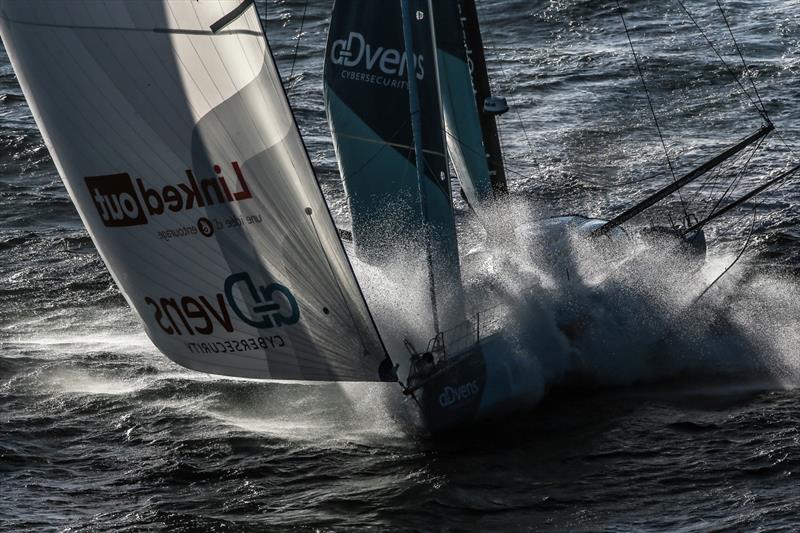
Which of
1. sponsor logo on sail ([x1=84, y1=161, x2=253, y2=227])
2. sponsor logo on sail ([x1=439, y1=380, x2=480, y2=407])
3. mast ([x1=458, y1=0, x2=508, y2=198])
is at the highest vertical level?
sponsor logo on sail ([x1=84, y1=161, x2=253, y2=227])

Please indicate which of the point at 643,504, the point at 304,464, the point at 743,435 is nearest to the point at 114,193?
the point at 304,464

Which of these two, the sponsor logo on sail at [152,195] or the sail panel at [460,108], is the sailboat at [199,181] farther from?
the sail panel at [460,108]

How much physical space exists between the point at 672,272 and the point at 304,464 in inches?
252

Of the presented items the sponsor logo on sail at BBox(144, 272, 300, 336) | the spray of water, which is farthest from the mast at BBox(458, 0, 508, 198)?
the sponsor logo on sail at BBox(144, 272, 300, 336)

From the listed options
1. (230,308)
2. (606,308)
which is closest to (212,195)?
(230,308)

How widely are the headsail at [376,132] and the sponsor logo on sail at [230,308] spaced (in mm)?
3308

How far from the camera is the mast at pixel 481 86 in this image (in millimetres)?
19828

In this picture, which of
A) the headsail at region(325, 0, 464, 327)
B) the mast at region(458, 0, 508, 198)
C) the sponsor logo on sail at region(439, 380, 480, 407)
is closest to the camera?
the sponsor logo on sail at region(439, 380, 480, 407)

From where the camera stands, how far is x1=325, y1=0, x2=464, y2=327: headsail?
18.1 meters

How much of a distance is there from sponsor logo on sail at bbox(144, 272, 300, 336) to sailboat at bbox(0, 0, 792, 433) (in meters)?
0.02

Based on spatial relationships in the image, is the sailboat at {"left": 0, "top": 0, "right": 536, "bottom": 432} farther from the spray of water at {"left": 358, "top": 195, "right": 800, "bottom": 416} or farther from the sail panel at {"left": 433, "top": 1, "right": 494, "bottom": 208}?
the sail panel at {"left": 433, "top": 1, "right": 494, "bottom": 208}

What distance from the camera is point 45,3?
531 inches

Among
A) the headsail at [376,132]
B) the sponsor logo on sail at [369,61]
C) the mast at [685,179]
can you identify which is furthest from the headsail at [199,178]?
the mast at [685,179]

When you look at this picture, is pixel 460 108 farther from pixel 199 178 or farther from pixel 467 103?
pixel 199 178
